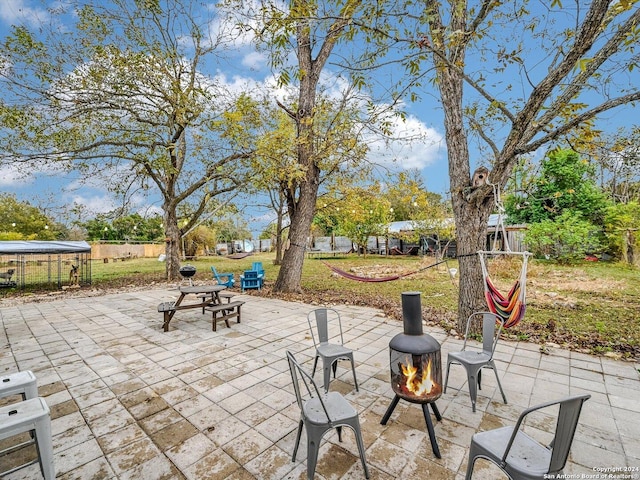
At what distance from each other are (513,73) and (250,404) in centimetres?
462

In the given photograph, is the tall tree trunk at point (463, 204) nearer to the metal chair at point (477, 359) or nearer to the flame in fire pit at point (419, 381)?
the metal chair at point (477, 359)

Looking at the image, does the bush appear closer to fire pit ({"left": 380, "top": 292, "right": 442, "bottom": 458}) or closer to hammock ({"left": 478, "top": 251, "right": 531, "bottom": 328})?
hammock ({"left": 478, "top": 251, "right": 531, "bottom": 328})

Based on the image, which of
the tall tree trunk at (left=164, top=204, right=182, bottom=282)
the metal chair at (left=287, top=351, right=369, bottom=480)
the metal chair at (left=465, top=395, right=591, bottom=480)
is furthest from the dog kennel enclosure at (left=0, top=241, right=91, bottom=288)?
the metal chair at (left=465, top=395, right=591, bottom=480)

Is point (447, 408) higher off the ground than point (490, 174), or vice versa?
point (490, 174)

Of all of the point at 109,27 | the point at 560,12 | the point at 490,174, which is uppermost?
the point at 109,27

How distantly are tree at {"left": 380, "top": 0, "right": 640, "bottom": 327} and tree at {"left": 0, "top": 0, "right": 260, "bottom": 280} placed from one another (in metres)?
4.41

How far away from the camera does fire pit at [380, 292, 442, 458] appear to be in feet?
6.56

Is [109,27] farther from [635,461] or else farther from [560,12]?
[635,461]

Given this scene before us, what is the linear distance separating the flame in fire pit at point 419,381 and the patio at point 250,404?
14.2 inches

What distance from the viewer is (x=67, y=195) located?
8727mm

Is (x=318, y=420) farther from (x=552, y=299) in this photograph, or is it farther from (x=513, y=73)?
(x=552, y=299)

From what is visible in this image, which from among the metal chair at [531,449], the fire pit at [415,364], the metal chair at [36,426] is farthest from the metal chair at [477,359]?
the metal chair at [36,426]

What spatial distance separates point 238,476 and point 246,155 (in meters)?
7.70

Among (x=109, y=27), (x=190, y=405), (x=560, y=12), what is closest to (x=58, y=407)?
(x=190, y=405)
